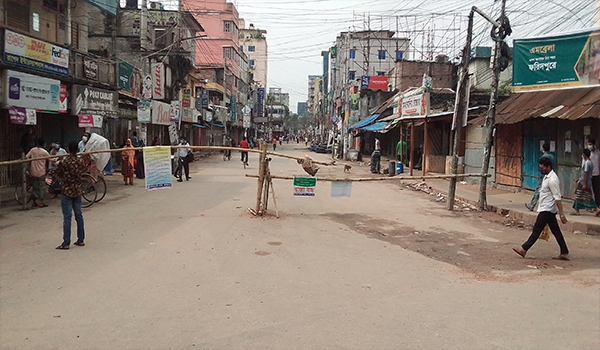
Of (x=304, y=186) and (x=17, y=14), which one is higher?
(x=17, y=14)

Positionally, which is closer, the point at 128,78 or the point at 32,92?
the point at 32,92

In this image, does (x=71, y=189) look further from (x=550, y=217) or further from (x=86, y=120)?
(x=86, y=120)

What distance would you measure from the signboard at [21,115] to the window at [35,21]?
445cm

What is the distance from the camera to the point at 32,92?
14719 millimetres

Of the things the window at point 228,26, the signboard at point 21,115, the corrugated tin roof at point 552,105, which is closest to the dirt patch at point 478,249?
the corrugated tin roof at point 552,105

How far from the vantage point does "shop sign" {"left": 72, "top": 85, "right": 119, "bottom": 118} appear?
694 inches

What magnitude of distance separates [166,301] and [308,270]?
2289 millimetres

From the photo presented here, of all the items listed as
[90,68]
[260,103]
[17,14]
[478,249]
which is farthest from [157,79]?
[260,103]

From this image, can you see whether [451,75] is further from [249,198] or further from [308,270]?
[308,270]

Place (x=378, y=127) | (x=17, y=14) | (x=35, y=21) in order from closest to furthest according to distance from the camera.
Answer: (x=17, y=14), (x=35, y=21), (x=378, y=127)

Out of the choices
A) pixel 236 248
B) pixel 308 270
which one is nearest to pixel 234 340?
pixel 308 270

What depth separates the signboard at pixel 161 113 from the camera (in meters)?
28.8

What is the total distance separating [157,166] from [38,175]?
3.56 m

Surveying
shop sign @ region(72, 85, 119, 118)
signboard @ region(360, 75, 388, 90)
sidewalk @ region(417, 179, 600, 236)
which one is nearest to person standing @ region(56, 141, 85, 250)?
shop sign @ region(72, 85, 119, 118)
